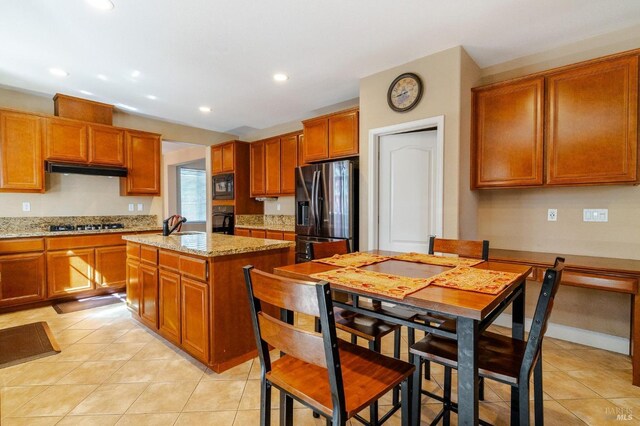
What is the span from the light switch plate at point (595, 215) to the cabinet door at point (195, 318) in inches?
126

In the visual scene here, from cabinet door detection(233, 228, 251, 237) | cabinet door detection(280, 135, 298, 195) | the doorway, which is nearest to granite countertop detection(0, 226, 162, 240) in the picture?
cabinet door detection(233, 228, 251, 237)

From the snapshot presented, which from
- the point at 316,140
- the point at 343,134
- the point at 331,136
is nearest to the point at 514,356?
the point at 343,134

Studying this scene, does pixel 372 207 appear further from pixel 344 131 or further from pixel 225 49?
pixel 225 49

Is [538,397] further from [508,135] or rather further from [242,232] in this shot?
[242,232]

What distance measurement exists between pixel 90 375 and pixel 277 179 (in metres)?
3.38

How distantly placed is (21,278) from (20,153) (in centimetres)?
148

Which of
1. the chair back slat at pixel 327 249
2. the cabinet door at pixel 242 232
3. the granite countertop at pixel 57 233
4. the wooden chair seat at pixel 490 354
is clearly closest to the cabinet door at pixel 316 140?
the cabinet door at pixel 242 232

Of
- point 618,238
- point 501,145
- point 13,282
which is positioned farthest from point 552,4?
point 13,282

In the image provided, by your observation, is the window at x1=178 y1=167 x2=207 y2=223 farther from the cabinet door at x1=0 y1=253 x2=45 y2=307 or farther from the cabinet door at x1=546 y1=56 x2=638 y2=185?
the cabinet door at x1=546 y1=56 x2=638 y2=185

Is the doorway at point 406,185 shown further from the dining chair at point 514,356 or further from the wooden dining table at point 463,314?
the wooden dining table at point 463,314

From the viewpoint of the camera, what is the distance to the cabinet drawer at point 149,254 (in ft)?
8.68

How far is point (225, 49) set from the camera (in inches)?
110

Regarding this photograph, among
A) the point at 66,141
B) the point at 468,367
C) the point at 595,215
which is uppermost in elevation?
the point at 66,141

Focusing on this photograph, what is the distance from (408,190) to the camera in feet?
10.5
